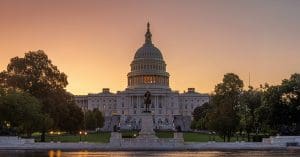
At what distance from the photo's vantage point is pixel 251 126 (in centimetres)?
7738

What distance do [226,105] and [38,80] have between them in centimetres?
2563

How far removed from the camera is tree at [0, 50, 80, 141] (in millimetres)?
79562

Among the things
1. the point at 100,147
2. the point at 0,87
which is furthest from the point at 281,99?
the point at 0,87

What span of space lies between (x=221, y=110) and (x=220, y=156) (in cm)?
3714

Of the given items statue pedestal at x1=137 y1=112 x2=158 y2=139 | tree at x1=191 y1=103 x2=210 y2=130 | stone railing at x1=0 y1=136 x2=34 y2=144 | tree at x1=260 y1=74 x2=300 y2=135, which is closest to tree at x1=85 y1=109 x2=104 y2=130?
tree at x1=191 y1=103 x2=210 y2=130

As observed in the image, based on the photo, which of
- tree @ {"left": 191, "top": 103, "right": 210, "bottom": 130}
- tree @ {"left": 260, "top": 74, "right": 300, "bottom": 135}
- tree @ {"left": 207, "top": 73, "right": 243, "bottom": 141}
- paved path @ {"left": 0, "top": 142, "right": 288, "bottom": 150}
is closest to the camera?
paved path @ {"left": 0, "top": 142, "right": 288, "bottom": 150}

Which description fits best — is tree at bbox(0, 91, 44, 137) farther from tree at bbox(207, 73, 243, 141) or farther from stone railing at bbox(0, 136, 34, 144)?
tree at bbox(207, 73, 243, 141)

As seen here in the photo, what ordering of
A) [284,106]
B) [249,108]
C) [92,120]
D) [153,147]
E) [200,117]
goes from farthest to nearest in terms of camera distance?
[200,117] < [92,120] < [249,108] < [284,106] < [153,147]

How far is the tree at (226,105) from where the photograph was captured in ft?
259

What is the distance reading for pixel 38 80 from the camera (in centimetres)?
8044

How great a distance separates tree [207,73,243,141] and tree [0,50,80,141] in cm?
2101

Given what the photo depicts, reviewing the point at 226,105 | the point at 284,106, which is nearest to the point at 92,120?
the point at 226,105

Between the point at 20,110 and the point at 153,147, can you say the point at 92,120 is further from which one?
the point at 153,147

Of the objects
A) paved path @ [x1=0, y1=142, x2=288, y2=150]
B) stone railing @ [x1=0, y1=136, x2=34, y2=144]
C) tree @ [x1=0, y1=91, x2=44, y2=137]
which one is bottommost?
paved path @ [x1=0, y1=142, x2=288, y2=150]
